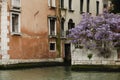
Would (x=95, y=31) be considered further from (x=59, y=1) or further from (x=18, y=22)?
(x=59, y=1)

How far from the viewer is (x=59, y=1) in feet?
147

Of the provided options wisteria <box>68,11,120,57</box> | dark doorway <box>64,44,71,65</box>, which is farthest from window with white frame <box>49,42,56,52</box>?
wisteria <box>68,11,120,57</box>

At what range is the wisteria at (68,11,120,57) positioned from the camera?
3191 centimetres

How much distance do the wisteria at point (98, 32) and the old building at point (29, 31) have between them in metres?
5.75

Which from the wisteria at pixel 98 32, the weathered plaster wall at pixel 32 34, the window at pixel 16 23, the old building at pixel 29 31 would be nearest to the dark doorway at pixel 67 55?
the old building at pixel 29 31

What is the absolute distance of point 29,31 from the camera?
39.8 m

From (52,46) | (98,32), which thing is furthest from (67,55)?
(98,32)

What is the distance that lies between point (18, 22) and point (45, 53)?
4797 mm

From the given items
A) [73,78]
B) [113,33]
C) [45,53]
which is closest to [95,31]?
[113,33]

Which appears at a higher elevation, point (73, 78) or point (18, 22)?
point (18, 22)

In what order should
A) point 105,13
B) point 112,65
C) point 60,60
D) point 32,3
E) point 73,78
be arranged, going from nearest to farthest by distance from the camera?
point 73,78
point 112,65
point 105,13
point 32,3
point 60,60

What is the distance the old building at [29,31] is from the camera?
121ft

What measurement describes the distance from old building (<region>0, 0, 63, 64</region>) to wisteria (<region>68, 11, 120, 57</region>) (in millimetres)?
5752

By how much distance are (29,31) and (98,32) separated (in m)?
9.22
